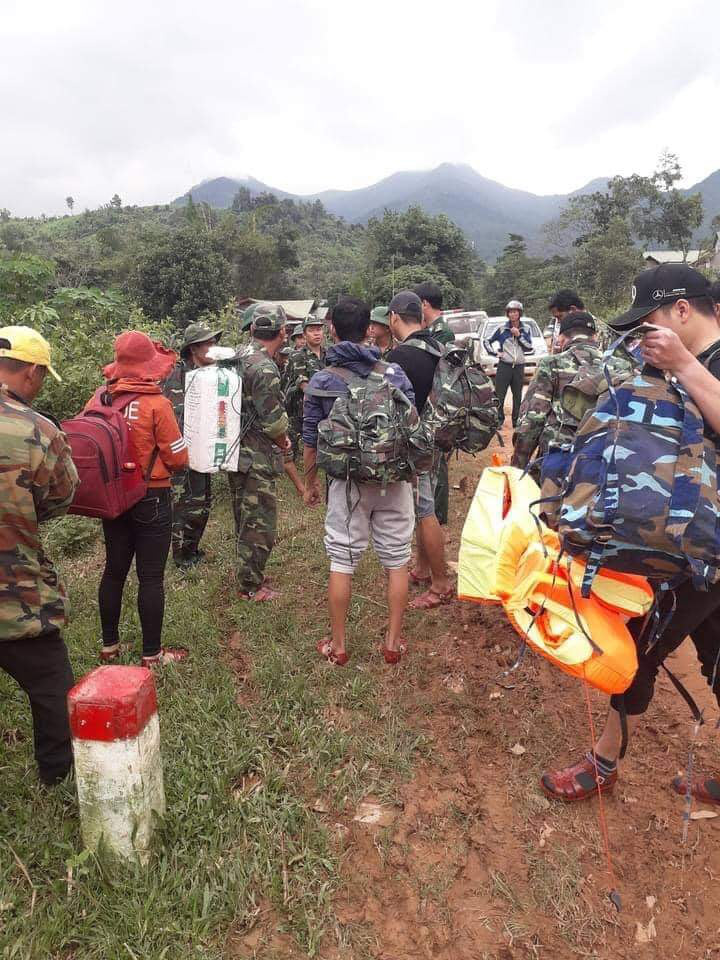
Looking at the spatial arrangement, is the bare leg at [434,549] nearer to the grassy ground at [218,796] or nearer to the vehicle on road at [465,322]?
the grassy ground at [218,796]

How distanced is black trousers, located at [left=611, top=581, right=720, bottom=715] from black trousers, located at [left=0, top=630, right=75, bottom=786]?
2175 mm

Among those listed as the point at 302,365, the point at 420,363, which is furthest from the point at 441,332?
the point at 302,365

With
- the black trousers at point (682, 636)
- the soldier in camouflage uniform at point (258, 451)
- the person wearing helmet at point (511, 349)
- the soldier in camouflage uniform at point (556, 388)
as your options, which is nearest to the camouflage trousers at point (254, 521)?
the soldier in camouflage uniform at point (258, 451)

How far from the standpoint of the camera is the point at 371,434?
2975 mm

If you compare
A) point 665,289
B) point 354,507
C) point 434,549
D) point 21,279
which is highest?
point 21,279

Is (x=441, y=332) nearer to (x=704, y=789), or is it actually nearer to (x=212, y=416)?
(x=212, y=416)

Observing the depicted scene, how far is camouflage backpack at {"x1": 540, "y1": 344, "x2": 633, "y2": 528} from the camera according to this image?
6.49 ft

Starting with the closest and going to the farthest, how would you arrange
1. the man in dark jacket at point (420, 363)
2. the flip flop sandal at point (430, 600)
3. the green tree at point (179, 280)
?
the man in dark jacket at point (420, 363)
the flip flop sandal at point (430, 600)
the green tree at point (179, 280)

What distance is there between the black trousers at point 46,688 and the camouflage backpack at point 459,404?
94.1 inches

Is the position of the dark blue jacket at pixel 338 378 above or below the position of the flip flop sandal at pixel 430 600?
above

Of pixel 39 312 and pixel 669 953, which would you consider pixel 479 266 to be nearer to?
pixel 39 312

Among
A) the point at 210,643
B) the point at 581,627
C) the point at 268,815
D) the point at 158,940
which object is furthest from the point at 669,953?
the point at 210,643

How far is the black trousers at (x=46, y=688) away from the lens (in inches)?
85.7

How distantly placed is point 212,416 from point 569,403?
2240 millimetres
